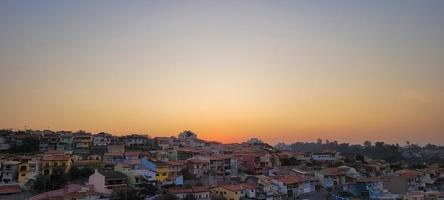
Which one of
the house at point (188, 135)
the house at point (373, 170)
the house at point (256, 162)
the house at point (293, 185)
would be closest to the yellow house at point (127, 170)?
the house at point (293, 185)

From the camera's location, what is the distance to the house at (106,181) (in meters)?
22.4

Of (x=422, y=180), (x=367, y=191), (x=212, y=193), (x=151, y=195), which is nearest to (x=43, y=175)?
(x=151, y=195)

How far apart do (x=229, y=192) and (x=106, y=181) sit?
6716mm

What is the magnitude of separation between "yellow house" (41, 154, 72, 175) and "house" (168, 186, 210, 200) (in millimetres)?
A: 6965

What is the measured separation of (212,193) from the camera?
981 inches

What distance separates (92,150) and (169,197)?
49.9 ft

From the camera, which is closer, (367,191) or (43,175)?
(43,175)

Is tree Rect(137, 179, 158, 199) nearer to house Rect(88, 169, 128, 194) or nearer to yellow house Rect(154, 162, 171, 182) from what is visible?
house Rect(88, 169, 128, 194)

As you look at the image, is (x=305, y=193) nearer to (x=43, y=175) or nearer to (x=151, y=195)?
(x=151, y=195)

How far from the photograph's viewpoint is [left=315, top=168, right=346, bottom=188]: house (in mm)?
30875

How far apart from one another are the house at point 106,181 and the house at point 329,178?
14.1 meters

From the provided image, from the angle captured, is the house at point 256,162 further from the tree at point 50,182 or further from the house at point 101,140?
the tree at point 50,182

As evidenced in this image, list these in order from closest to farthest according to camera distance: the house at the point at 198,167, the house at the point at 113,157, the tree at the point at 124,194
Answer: the tree at the point at 124,194
the house at the point at 113,157
the house at the point at 198,167

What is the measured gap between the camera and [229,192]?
24594mm
